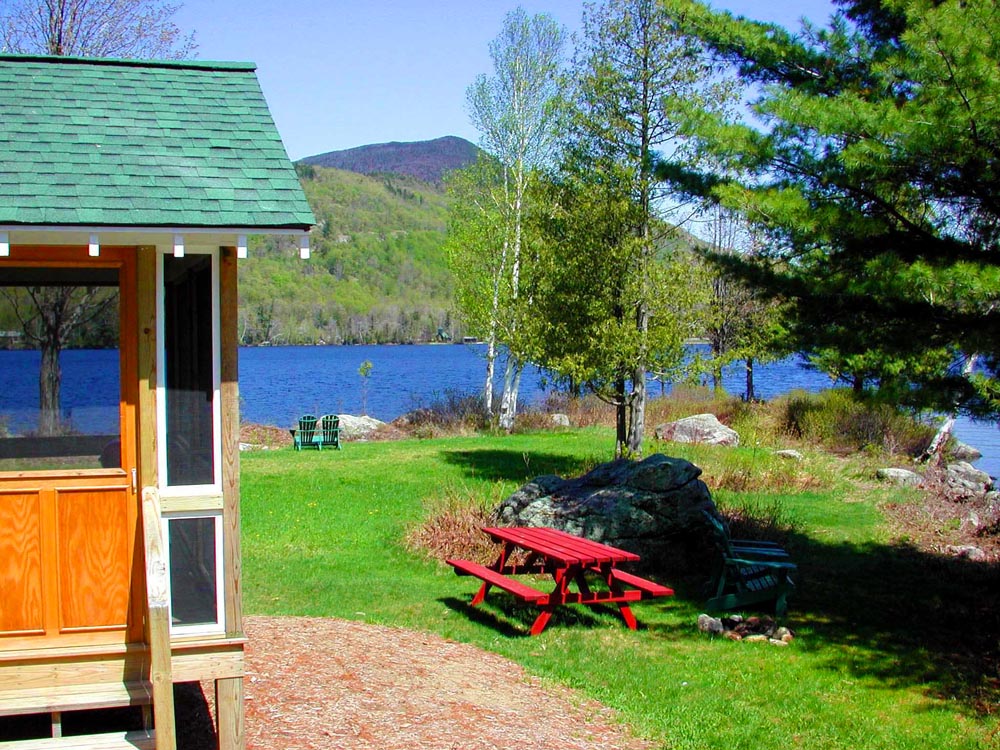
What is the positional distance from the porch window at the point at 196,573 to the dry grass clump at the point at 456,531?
515 centimetres

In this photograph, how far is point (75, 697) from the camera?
5.58 metres

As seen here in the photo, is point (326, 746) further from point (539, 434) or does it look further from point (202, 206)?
point (539, 434)

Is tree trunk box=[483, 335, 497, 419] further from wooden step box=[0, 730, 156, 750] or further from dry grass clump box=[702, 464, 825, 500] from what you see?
wooden step box=[0, 730, 156, 750]

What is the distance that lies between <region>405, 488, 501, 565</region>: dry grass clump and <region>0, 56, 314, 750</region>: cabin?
5266mm

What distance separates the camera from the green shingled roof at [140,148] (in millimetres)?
5617

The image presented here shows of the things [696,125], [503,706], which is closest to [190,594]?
[503,706]

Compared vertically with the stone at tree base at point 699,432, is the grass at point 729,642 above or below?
below

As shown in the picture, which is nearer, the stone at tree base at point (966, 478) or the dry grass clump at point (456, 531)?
the dry grass clump at point (456, 531)

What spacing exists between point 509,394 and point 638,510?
15298 millimetres

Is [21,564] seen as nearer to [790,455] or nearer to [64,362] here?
[64,362]

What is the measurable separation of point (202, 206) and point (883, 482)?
13.8m

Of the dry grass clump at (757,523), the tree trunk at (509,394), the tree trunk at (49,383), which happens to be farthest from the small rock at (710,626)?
the tree trunk at (509,394)

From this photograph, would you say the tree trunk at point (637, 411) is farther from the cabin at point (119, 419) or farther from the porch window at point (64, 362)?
the porch window at point (64, 362)

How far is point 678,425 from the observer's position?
72.4 ft
